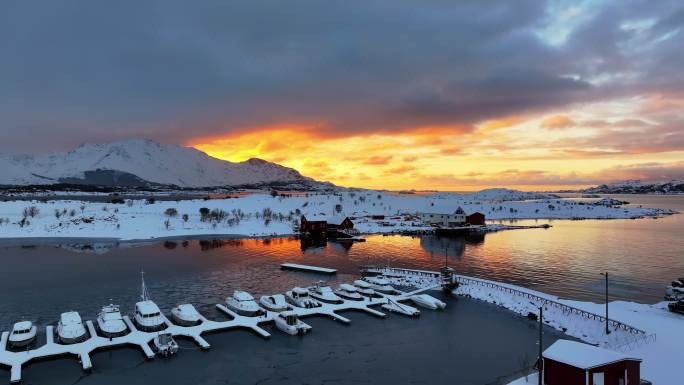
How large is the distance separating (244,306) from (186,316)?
4671mm

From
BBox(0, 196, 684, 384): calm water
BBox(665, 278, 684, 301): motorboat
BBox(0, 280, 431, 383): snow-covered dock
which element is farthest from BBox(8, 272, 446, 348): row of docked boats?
BBox(665, 278, 684, 301): motorboat

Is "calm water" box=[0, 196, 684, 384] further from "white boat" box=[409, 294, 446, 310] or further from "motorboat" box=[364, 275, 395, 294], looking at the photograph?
"motorboat" box=[364, 275, 395, 294]

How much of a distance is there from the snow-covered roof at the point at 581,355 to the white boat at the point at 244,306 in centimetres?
2204

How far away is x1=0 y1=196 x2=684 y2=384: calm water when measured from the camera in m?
28.1

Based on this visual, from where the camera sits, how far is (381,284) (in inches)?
1859

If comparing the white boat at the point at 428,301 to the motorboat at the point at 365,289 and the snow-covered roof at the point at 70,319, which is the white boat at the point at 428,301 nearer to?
the motorboat at the point at 365,289

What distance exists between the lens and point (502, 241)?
87312 millimetres

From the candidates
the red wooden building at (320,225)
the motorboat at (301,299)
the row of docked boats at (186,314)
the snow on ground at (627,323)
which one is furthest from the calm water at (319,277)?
the red wooden building at (320,225)

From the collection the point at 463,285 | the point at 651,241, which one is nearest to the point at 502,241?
the point at 651,241

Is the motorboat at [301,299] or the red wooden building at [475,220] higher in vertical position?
the red wooden building at [475,220]

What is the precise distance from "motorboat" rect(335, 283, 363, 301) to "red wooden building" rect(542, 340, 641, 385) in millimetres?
21753

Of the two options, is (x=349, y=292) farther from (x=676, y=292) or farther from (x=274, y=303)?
(x=676, y=292)

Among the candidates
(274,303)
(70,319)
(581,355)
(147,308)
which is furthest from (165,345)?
(581,355)

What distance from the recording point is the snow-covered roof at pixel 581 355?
21.6 meters
